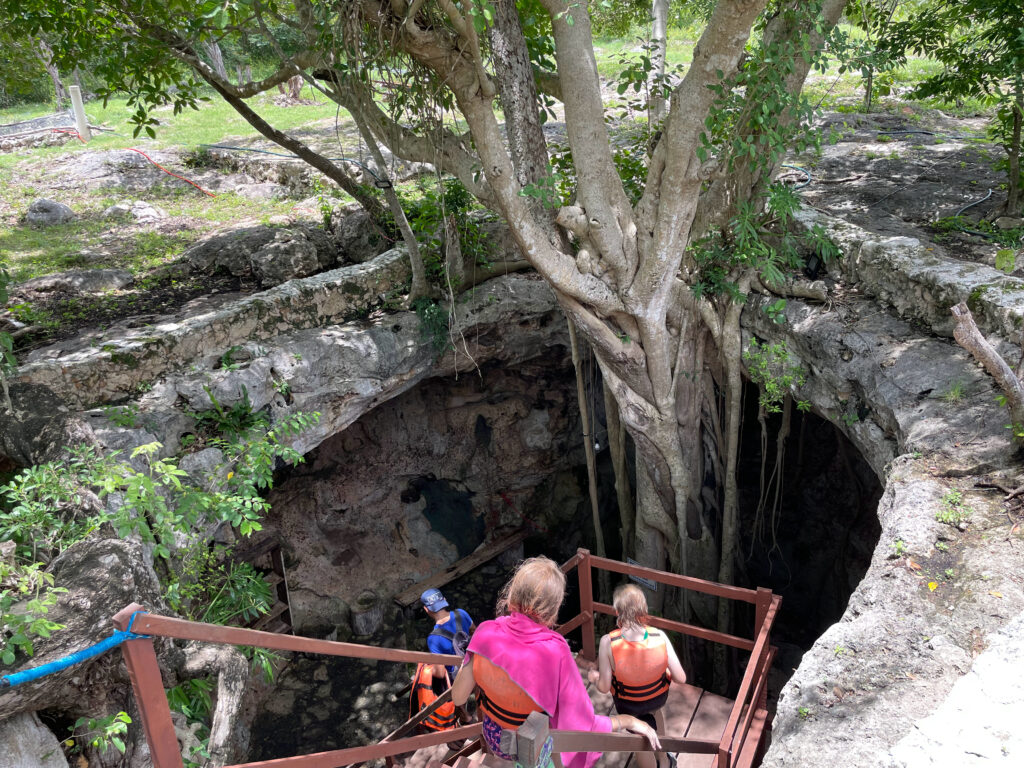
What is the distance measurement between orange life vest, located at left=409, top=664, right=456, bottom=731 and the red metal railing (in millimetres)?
279

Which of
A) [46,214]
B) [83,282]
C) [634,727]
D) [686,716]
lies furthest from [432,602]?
[46,214]

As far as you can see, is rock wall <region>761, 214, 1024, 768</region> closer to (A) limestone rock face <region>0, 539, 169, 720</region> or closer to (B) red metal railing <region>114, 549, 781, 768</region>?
(B) red metal railing <region>114, 549, 781, 768</region>

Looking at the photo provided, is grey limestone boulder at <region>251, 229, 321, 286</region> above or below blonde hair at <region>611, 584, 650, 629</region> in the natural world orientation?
above

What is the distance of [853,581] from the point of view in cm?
740

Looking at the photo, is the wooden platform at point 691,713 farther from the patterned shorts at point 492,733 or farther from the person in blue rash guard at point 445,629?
the patterned shorts at point 492,733

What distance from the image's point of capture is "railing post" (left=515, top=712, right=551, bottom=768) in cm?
181

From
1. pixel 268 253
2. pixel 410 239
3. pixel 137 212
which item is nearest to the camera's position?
pixel 410 239

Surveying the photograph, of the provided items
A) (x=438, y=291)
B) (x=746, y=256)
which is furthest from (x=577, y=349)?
(x=746, y=256)

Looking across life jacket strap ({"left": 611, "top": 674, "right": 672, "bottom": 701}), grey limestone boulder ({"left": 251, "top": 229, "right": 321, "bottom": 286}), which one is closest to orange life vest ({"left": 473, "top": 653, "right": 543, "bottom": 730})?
life jacket strap ({"left": 611, "top": 674, "right": 672, "bottom": 701})

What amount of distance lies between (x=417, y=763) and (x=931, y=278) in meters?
4.21

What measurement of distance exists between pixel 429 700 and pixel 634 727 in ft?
6.18

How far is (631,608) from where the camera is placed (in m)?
3.30

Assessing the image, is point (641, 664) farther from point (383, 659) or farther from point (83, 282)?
point (83, 282)

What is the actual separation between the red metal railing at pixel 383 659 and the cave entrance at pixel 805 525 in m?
3.46
